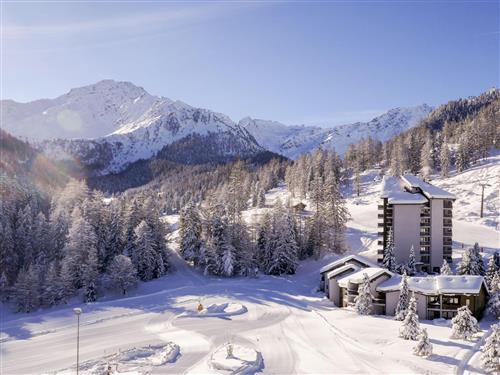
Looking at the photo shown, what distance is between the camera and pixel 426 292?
1826 inches

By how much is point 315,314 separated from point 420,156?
8491 cm

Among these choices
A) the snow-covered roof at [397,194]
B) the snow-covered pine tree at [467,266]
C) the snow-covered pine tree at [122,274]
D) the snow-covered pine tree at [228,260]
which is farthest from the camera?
the snow-covered pine tree at [228,260]

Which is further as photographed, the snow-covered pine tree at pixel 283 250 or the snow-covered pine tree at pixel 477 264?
the snow-covered pine tree at pixel 283 250

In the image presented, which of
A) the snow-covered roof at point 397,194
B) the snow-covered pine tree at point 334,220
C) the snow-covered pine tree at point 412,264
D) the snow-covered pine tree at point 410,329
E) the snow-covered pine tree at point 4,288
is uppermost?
the snow-covered roof at point 397,194

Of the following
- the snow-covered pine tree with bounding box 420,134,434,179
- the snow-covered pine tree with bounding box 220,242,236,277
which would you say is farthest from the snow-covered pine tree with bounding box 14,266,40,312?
the snow-covered pine tree with bounding box 420,134,434,179

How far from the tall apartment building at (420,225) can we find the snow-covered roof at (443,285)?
18.8 metres

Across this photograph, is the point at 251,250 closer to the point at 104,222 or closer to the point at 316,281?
the point at 316,281

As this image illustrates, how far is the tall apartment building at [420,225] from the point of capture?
220 ft

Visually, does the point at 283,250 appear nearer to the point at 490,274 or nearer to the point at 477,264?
the point at 477,264

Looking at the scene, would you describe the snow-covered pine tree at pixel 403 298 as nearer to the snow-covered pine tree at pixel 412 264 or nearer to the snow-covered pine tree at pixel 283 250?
the snow-covered pine tree at pixel 412 264

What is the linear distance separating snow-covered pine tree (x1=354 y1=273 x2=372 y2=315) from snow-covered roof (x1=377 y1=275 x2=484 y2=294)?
1.46m

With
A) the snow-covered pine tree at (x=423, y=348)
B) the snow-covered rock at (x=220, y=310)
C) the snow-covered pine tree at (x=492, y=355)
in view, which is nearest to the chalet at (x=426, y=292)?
the snow-covered rock at (x=220, y=310)

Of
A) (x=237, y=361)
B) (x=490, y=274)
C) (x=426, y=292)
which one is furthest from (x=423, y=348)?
(x=490, y=274)

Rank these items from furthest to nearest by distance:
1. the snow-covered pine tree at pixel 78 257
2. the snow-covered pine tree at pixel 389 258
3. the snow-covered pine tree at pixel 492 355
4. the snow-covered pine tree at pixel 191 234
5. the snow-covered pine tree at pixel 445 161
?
the snow-covered pine tree at pixel 445 161 → the snow-covered pine tree at pixel 191 234 → the snow-covered pine tree at pixel 78 257 → the snow-covered pine tree at pixel 389 258 → the snow-covered pine tree at pixel 492 355
